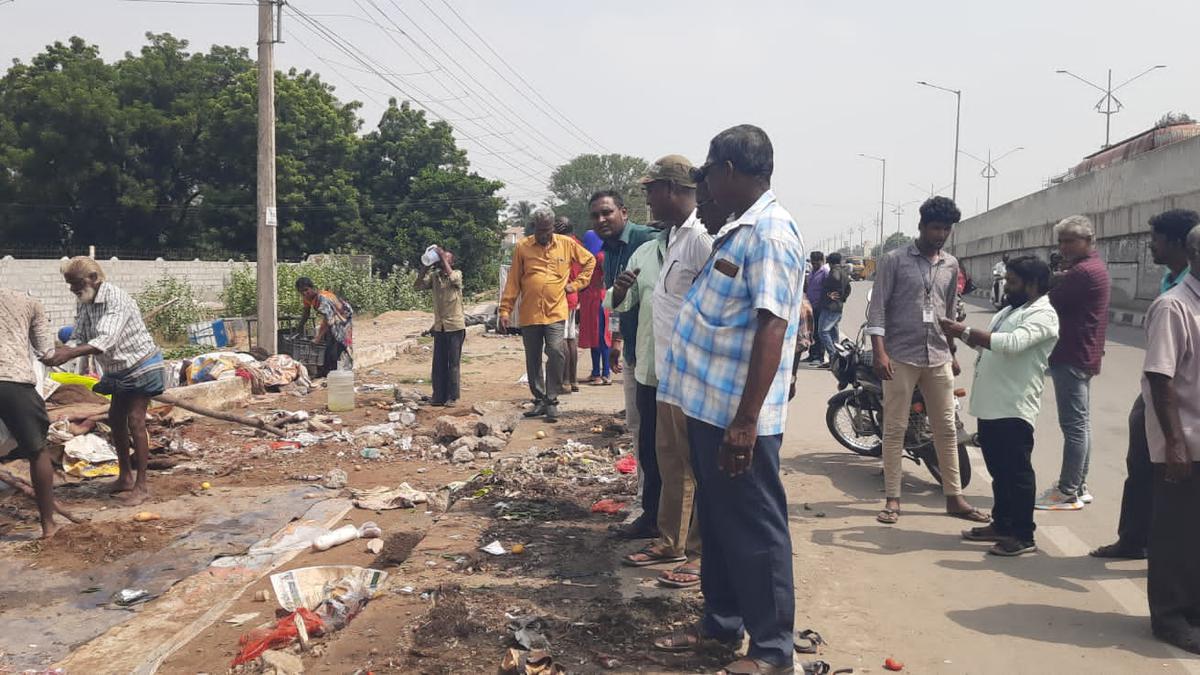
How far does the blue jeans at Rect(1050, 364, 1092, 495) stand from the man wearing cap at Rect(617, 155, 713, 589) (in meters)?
2.85

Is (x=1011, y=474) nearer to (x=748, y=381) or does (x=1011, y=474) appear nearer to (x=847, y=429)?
(x=847, y=429)

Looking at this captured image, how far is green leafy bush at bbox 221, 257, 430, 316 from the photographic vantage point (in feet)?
63.7

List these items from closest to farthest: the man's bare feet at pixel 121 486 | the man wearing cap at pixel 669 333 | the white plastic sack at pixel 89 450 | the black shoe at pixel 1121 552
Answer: the man wearing cap at pixel 669 333 < the black shoe at pixel 1121 552 < the man's bare feet at pixel 121 486 < the white plastic sack at pixel 89 450

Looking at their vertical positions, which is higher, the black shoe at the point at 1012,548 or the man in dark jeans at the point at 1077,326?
the man in dark jeans at the point at 1077,326

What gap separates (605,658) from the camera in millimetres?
3510

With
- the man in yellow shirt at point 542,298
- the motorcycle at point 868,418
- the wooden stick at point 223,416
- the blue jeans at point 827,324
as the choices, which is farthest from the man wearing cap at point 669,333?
the blue jeans at point 827,324

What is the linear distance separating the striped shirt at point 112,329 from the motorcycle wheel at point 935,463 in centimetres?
578

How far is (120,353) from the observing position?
6.58 metres

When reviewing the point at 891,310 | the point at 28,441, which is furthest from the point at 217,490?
the point at 891,310

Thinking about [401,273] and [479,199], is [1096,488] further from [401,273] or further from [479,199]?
[479,199]

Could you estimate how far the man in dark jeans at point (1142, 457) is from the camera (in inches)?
185

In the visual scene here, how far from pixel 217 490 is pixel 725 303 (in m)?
5.42

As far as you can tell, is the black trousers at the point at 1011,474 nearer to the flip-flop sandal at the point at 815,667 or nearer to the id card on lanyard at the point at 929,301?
the id card on lanyard at the point at 929,301

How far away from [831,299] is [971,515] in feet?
25.3
